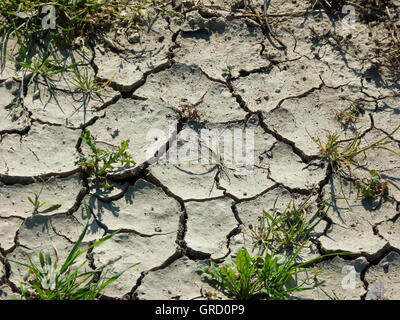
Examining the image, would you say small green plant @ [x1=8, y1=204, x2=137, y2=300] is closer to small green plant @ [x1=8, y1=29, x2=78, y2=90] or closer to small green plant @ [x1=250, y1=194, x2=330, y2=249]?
small green plant @ [x1=250, y1=194, x2=330, y2=249]

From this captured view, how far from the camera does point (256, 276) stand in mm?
2762

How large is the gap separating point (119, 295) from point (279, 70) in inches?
74.5

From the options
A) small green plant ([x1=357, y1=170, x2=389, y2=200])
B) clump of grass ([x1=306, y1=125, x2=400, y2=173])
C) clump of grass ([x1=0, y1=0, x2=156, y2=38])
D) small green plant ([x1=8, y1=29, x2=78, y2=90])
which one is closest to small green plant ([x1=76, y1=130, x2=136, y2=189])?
small green plant ([x1=8, y1=29, x2=78, y2=90])

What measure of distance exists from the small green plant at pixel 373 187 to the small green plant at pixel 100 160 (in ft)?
4.62

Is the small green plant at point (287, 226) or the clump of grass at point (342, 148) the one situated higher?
the clump of grass at point (342, 148)

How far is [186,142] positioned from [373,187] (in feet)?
3.93

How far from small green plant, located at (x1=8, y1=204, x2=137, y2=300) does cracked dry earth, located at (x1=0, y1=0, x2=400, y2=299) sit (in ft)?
0.26

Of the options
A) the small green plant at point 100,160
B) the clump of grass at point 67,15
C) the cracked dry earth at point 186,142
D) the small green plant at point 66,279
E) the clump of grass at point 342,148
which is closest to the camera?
the small green plant at point 66,279

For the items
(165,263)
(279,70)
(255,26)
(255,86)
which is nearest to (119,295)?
(165,263)

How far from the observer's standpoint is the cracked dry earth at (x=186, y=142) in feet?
9.27

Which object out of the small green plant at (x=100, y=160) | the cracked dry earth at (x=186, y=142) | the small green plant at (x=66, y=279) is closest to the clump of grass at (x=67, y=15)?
the cracked dry earth at (x=186, y=142)

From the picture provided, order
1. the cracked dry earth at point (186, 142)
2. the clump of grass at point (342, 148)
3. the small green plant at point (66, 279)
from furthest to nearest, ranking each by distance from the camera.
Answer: the clump of grass at point (342, 148), the cracked dry earth at point (186, 142), the small green plant at point (66, 279)

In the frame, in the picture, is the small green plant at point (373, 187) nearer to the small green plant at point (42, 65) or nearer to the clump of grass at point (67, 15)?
the clump of grass at point (67, 15)

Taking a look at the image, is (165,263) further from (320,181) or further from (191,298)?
(320,181)
